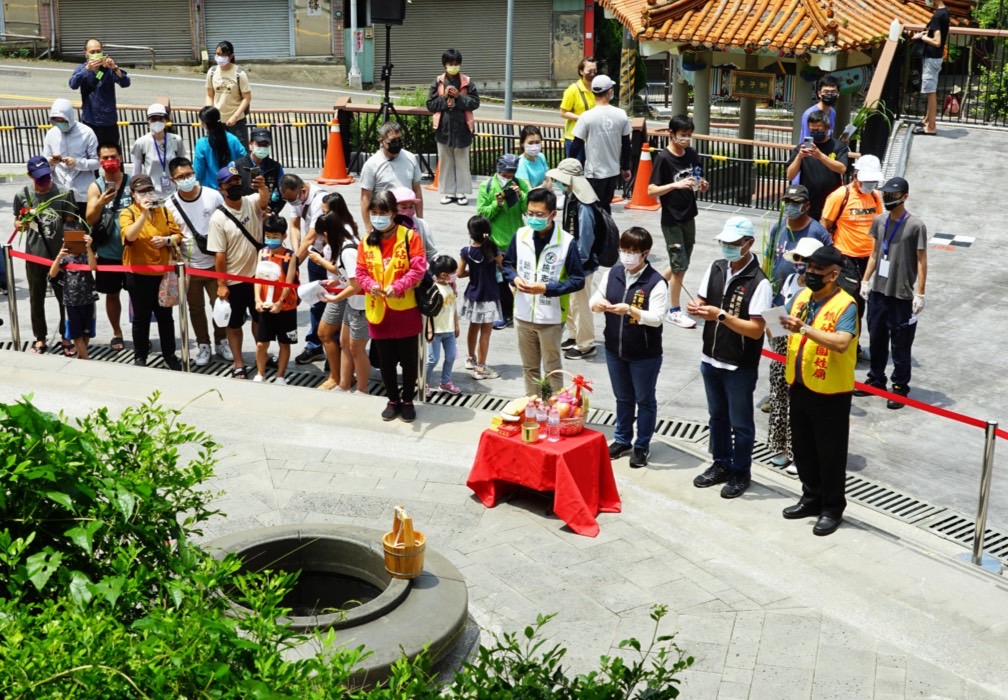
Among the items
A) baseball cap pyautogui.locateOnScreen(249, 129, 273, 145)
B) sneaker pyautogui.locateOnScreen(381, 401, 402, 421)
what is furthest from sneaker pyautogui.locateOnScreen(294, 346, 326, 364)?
baseball cap pyautogui.locateOnScreen(249, 129, 273, 145)

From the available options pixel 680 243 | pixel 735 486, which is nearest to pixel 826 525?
pixel 735 486

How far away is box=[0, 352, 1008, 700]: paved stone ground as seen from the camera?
22.1 feet

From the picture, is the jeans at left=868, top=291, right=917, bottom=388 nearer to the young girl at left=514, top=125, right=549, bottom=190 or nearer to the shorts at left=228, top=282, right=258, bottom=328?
the young girl at left=514, top=125, right=549, bottom=190

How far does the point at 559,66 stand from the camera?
3869cm

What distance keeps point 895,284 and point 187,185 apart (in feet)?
19.8

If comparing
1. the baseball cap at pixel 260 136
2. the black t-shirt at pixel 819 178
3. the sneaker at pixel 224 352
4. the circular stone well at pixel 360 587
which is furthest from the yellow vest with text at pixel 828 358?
the baseball cap at pixel 260 136

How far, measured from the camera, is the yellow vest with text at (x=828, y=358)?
794 centimetres

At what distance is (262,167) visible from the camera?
12.6m

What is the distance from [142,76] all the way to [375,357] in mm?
27013

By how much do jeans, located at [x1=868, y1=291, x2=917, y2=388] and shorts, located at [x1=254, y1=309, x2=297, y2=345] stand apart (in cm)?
486

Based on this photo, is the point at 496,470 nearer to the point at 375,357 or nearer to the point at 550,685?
the point at 375,357

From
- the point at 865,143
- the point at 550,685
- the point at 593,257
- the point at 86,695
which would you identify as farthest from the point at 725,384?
the point at 865,143

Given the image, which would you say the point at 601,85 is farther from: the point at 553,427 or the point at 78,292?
the point at 553,427

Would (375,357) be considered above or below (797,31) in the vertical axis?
below
